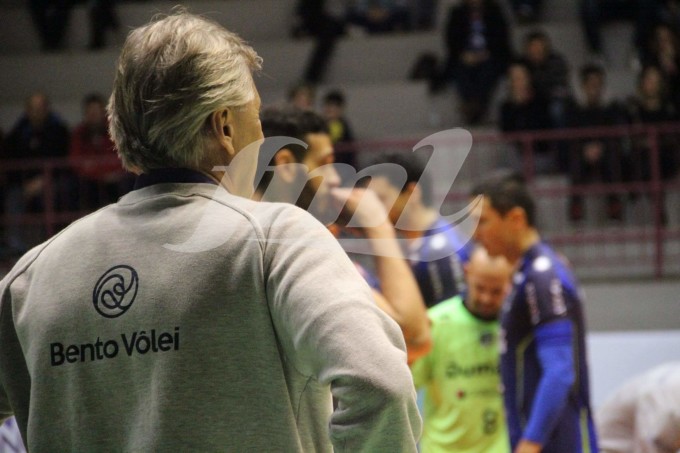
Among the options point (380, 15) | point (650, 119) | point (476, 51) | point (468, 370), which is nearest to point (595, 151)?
point (650, 119)

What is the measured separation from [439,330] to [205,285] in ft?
8.76

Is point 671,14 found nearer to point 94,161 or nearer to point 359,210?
point 94,161

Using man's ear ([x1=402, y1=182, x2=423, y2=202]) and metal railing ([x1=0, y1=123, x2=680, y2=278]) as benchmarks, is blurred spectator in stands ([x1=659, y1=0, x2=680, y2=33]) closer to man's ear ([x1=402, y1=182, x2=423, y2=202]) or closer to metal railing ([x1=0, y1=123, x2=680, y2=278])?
metal railing ([x1=0, y1=123, x2=680, y2=278])

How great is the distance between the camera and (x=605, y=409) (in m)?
3.95

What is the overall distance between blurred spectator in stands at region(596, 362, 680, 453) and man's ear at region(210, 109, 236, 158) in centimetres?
268

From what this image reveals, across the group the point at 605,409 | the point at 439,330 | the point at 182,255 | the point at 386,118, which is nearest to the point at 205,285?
the point at 182,255

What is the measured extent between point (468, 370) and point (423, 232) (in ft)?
2.20

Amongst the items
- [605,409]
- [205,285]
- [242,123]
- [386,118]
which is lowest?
[386,118]

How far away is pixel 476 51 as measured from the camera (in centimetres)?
916

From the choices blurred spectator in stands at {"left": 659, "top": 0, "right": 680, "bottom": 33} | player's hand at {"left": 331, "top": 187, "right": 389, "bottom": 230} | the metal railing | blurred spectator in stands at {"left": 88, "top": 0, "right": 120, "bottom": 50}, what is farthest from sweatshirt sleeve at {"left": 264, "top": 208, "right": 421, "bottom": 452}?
blurred spectator in stands at {"left": 88, "top": 0, "right": 120, "bottom": 50}

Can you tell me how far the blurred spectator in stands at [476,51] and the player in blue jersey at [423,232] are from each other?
Answer: 4.80 m

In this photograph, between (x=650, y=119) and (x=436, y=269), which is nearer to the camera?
(x=436, y=269)

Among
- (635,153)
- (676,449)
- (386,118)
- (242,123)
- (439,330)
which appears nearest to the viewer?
(242,123)

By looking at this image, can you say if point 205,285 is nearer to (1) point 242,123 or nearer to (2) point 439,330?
(1) point 242,123
